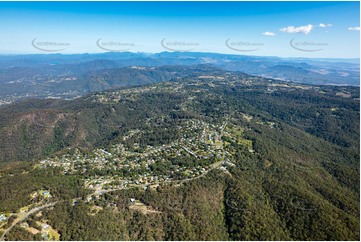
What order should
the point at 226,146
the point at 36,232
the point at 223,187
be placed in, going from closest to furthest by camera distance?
1. the point at 36,232
2. the point at 223,187
3. the point at 226,146

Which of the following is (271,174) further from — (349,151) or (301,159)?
(349,151)

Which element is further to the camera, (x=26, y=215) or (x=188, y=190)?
(x=188, y=190)

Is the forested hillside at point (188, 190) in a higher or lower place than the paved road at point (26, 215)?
lower

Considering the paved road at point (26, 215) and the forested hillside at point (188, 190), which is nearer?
the paved road at point (26, 215)

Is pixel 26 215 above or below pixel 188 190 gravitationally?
above

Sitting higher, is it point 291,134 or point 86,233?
point 86,233

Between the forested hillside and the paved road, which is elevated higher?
the paved road

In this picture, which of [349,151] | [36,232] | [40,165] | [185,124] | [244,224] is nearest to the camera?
[36,232]

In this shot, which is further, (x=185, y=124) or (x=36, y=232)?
(x=185, y=124)

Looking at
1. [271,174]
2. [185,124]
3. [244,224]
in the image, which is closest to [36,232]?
[244,224]

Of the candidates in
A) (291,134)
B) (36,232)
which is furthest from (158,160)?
(291,134)

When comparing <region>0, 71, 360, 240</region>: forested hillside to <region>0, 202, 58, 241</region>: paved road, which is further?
<region>0, 71, 360, 240</region>: forested hillside
